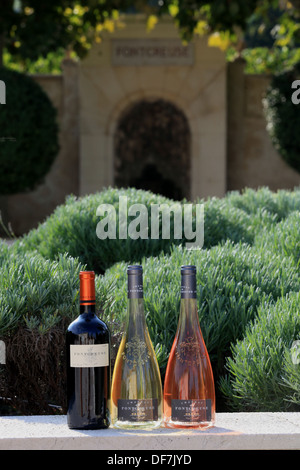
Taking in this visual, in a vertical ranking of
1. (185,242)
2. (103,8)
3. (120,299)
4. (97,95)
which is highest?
(103,8)

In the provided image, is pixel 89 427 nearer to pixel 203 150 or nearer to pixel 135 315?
pixel 135 315

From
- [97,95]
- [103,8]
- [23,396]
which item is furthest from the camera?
[97,95]

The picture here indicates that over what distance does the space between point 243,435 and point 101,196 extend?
2.28 m

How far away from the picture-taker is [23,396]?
2.36 meters

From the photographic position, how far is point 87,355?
1.68 meters

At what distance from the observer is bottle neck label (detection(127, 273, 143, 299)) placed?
1.69 m

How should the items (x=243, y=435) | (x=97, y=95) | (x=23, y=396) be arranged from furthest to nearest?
(x=97, y=95)
(x=23, y=396)
(x=243, y=435)

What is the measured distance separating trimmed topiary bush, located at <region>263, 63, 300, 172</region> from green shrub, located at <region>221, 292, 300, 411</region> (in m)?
7.72

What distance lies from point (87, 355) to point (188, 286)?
281 millimetres

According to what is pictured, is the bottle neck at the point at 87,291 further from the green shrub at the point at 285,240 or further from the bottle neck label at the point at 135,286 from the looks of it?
the green shrub at the point at 285,240

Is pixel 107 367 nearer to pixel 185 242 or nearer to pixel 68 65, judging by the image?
pixel 185 242

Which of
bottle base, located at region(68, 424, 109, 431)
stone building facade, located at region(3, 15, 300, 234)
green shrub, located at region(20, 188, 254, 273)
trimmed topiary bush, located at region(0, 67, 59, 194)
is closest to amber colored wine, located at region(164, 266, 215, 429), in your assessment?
bottle base, located at region(68, 424, 109, 431)
